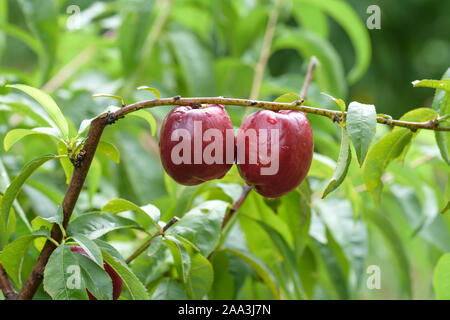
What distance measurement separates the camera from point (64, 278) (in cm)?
28

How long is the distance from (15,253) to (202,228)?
12cm

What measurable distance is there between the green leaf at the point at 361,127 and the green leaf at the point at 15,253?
0.55ft

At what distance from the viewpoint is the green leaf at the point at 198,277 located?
0.36m

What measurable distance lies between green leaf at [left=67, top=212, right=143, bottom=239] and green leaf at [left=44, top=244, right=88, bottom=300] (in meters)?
0.02

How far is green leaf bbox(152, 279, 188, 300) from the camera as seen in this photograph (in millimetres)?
387

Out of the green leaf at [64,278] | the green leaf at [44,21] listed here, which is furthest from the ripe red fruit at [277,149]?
the green leaf at [44,21]

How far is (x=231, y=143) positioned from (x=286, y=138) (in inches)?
1.2

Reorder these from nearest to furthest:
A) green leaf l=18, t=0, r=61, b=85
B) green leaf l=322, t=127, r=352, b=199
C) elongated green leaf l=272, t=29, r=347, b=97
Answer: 1. green leaf l=322, t=127, r=352, b=199
2. green leaf l=18, t=0, r=61, b=85
3. elongated green leaf l=272, t=29, r=347, b=97

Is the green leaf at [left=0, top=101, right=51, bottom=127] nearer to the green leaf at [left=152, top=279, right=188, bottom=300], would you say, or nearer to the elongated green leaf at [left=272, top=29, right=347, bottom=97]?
the green leaf at [left=152, top=279, right=188, bottom=300]

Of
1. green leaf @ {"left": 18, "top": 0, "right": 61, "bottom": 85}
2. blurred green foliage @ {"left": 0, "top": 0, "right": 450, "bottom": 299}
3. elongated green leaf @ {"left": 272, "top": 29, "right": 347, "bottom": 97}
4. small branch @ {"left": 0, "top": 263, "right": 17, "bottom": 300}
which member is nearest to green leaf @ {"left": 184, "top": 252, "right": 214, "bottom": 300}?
blurred green foliage @ {"left": 0, "top": 0, "right": 450, "bottom": 299}
